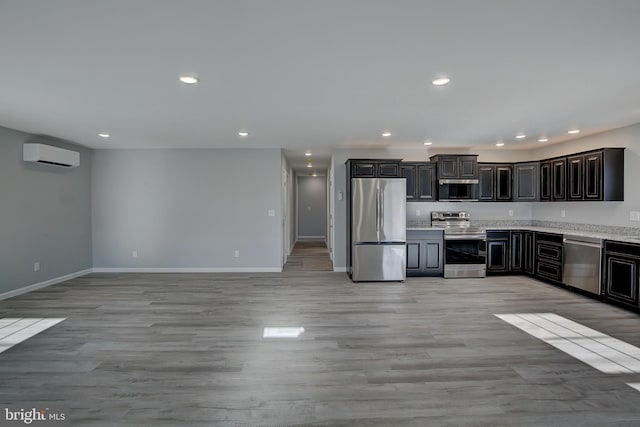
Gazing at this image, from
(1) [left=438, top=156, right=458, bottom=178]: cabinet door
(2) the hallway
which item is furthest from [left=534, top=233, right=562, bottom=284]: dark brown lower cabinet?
(2) the hallway

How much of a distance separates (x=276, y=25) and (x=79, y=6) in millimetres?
1125

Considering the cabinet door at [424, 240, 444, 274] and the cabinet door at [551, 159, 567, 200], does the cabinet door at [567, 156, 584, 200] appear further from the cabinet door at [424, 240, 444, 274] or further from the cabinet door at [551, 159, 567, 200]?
the cabinet door at [424, 240, 444, 274]

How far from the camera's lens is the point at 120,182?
255 inches

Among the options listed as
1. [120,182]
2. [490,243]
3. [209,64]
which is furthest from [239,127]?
[490,243]

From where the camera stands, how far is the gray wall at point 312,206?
12.5 metres

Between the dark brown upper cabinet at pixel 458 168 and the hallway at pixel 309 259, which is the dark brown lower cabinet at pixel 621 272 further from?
the hallway at pixel 309 259

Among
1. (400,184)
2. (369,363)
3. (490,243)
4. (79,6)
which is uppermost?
(79,6)

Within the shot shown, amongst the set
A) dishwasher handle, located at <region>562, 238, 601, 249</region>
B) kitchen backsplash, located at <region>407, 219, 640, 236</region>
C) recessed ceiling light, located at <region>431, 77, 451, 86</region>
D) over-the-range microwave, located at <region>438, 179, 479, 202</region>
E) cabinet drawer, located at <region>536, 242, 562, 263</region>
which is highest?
recessed ceiling light, located at <region>431, 77, 451, 86</region>

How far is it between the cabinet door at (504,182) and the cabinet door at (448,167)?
0.92 meters

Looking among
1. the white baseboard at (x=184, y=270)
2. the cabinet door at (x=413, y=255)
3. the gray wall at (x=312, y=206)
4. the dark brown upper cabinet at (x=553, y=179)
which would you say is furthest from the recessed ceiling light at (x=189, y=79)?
the gray wall at (x=312, y=206)

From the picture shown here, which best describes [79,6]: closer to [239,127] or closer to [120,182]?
[239,127]

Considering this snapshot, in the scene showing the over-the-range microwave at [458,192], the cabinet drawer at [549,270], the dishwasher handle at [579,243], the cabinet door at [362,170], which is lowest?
the cabinet drawer at [549,270]

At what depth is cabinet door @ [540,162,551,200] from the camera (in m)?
5.90

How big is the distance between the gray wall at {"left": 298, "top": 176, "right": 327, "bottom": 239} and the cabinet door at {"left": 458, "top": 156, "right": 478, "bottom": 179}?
6.67m
